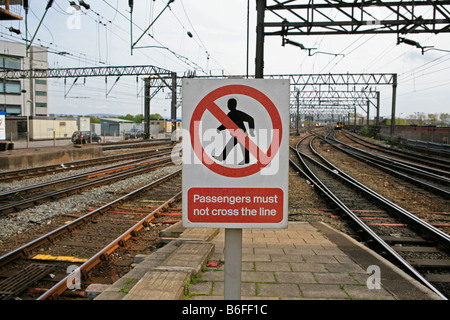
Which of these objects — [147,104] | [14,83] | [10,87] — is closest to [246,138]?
[147,104]

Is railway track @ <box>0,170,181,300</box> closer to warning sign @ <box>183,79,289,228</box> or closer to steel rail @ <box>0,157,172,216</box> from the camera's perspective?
steel rail @ <box>0,157,172,216</box>

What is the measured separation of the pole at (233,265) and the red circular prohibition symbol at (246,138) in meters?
0.28

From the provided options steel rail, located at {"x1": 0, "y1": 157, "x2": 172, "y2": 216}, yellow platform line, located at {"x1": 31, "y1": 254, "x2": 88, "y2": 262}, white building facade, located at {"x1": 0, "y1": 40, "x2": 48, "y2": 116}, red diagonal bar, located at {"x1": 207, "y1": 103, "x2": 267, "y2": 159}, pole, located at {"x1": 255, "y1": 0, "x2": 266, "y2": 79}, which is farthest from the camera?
white building facade, located at {"x1": 0, "y1": 40, "x2": 48, "y2": 116}

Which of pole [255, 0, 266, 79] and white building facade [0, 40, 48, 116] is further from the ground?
white building facade [0, 40, 48, 116]

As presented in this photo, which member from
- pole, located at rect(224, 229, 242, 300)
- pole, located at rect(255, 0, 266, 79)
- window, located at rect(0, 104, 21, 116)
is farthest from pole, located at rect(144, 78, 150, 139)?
pole, located at rect(224, 229, 242, 300)

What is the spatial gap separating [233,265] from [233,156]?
50 cm

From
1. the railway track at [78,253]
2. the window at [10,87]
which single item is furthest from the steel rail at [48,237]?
the window at [10,87]

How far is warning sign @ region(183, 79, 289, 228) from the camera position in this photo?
1604 millimetres

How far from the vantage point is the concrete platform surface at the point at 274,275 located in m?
3.18

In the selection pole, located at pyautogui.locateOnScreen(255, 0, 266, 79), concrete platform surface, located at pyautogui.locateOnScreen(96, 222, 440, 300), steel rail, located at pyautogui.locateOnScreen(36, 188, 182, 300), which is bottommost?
steel rail, located at pyautogui.locateOnScreen(36, 188, 182, 300)
